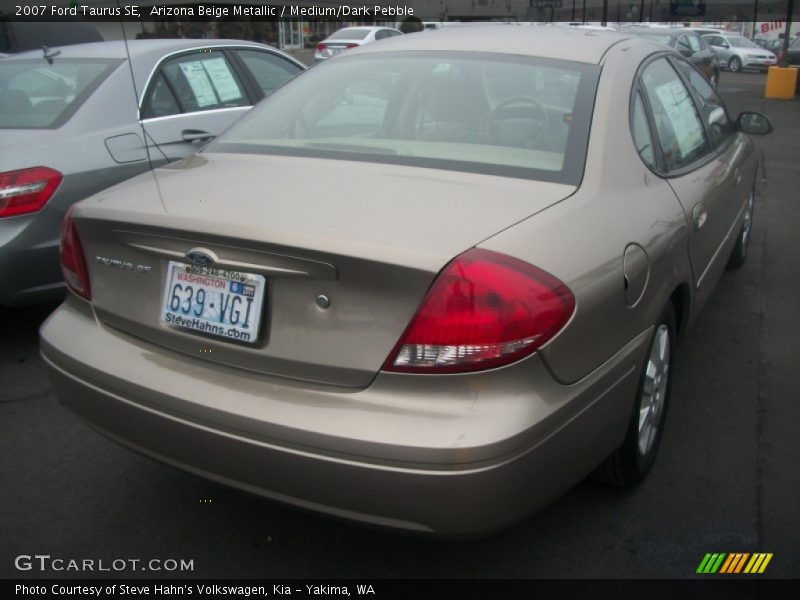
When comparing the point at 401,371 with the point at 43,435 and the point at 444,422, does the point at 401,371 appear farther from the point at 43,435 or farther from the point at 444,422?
the point at 43,435

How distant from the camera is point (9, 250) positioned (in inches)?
155

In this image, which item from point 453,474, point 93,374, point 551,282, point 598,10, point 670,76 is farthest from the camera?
point 598,10

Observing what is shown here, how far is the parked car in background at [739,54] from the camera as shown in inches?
1133

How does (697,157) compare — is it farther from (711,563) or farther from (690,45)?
(690,45)

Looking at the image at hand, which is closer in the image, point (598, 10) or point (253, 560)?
point (253, 560)

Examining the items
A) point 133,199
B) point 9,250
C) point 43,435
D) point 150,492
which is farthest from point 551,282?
point 9,250

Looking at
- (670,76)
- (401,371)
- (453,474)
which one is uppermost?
(670,76)

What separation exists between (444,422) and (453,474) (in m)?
0.12

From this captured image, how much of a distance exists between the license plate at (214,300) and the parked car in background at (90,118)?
1.83 m

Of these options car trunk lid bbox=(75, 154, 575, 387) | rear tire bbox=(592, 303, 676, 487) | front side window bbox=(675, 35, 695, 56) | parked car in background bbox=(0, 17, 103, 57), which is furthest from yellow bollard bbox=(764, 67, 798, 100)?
car trunk lid bbox=(75, 154, 575, 387)

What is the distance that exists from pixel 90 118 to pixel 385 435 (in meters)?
3.23

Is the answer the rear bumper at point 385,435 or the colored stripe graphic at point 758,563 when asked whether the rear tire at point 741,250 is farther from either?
the rear bumper at point 385,435

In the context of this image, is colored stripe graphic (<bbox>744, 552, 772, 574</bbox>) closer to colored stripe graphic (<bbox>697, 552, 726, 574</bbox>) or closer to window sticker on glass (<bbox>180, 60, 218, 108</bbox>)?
colored stripe graphic (<bbox>697, 552, 726, 574</bbox>)

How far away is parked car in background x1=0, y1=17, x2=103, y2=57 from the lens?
453 inches
